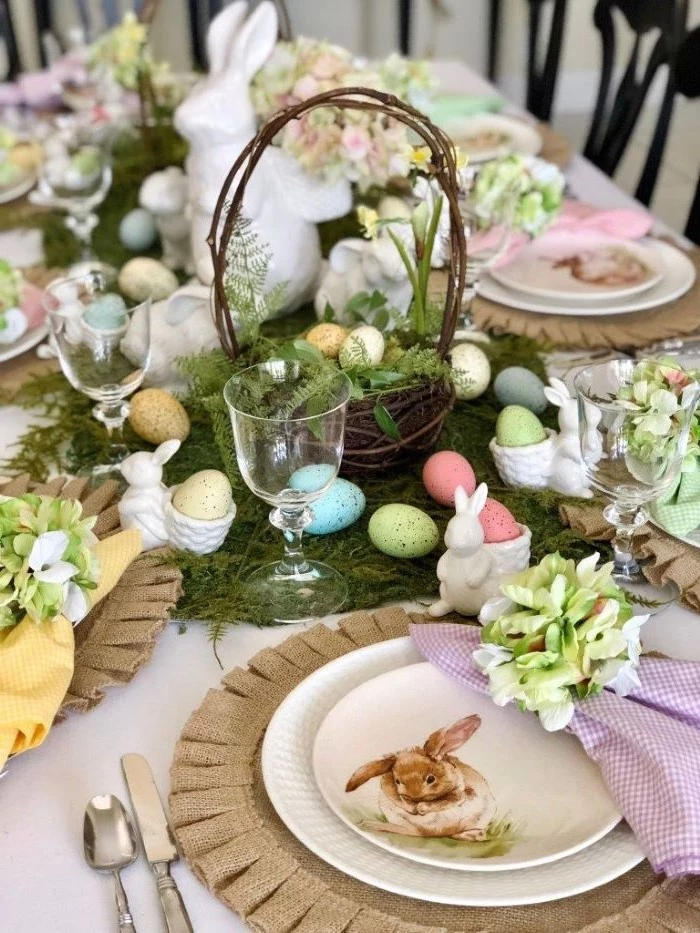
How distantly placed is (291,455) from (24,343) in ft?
2.05

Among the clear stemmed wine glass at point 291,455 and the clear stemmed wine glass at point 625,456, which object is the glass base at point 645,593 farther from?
the clear stemmed wine glass at point 291,455

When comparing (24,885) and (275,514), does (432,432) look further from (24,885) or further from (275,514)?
(24,885)

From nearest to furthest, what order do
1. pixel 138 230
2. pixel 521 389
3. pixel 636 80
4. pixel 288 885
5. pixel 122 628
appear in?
pixel 288 885 → pixel 122 628 → pixel 521 389 → pixel 138 230 → pixel 636 80

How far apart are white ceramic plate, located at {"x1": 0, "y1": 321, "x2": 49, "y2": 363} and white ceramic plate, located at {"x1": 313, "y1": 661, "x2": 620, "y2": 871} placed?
77 cm

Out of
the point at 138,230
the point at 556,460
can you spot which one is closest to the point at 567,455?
the point at 556,460

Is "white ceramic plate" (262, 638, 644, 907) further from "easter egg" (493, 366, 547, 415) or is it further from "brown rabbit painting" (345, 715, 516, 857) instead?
"easter egg" (493, 366, 547, 415)

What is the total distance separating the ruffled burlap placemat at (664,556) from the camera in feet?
2.94

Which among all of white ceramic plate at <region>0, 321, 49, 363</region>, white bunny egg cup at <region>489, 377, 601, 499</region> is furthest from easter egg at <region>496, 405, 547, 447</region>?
white ceramic plate at <region>0, 321, 49, 363</region>

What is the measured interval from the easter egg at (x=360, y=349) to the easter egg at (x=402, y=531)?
152 mm

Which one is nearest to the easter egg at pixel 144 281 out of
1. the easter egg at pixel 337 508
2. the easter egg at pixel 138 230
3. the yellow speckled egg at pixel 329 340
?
the easter egg at pixel 138 230

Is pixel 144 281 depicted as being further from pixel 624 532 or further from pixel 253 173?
pixel 624 532

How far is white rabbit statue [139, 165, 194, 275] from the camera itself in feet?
4.93

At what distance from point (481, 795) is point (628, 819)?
98mm

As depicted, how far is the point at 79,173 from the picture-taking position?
1.65 m
